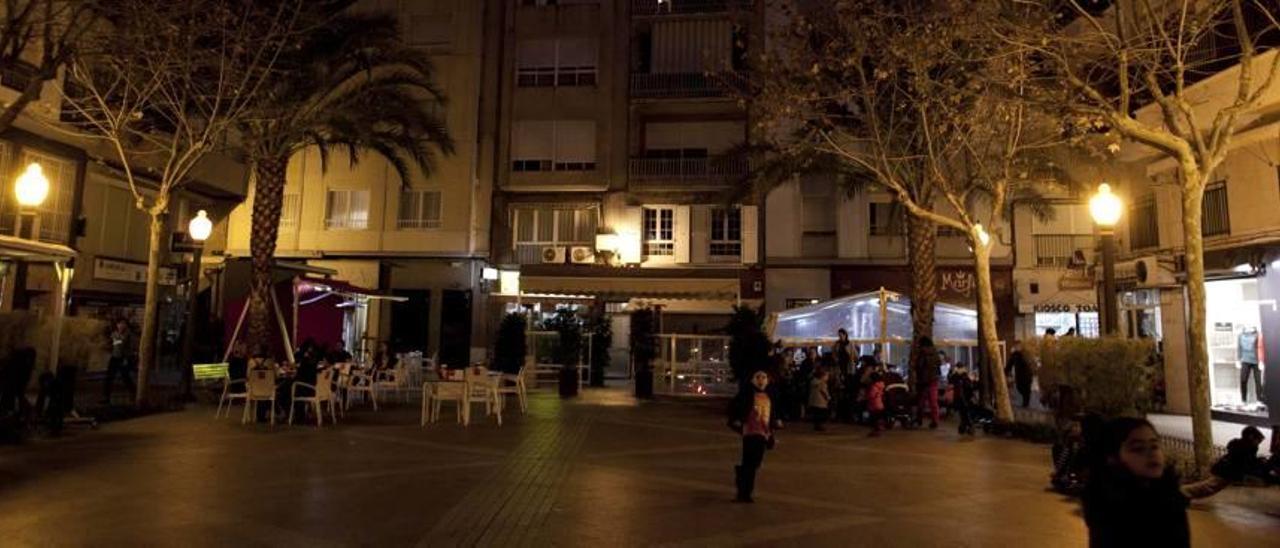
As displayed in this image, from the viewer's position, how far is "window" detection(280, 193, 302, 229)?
30.9 metres

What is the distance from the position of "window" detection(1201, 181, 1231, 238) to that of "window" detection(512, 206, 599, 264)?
18.8 m

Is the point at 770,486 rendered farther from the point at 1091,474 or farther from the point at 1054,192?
the point at 1054,192

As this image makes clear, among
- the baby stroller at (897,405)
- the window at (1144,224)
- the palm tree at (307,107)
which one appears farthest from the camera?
the window at (1144,224)

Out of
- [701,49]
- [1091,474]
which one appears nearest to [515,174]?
[701,49]

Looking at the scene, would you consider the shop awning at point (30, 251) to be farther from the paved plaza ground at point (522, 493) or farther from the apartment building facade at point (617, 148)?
the apartment building facade at point (617, 148)

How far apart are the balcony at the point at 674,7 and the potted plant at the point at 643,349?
14.3 m

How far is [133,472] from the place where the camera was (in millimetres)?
8609

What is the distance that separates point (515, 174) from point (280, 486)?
23109 millimetres

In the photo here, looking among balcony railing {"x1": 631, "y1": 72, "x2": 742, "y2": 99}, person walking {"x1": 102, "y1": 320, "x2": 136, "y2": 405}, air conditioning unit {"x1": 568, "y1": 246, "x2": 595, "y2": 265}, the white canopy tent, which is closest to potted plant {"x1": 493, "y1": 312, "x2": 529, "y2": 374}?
the white canopy tent

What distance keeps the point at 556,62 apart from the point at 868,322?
17.1 m

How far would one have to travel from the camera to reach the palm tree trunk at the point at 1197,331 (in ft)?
28.5

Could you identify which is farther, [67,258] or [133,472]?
[67,258]

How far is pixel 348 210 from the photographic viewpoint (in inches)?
1216

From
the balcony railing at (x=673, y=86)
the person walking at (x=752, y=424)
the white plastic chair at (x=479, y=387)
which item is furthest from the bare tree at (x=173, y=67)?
the balcony railing at (x=673, y=86)
